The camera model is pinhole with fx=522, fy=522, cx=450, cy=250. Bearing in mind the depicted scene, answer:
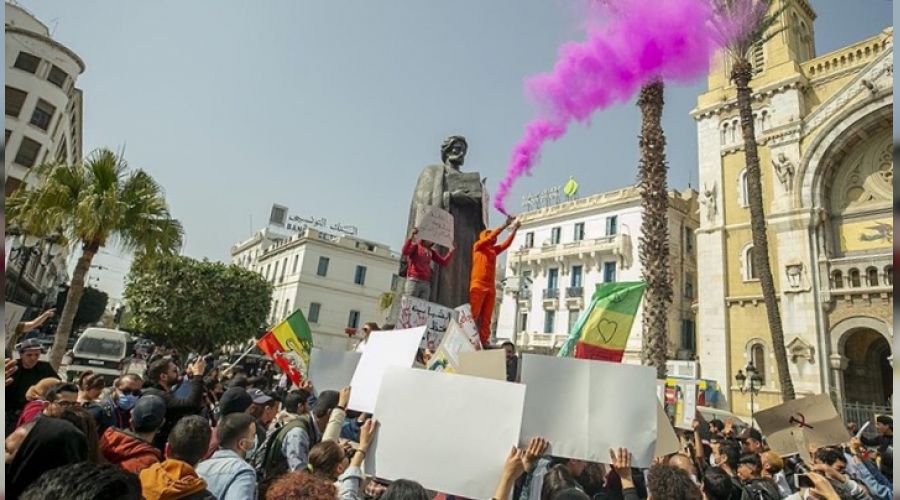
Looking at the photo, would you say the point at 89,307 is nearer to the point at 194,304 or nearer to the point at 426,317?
the point at 194,304

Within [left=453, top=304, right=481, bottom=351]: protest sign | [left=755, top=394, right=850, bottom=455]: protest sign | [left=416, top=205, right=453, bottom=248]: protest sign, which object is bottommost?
[left=755, top=394, right=850, bottom=455]: protest sign

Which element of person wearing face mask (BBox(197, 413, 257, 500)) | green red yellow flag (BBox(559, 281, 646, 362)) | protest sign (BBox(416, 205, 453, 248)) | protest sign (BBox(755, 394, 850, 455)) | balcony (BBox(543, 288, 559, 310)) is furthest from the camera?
balcony (BBox(543, 288, 559, 310))

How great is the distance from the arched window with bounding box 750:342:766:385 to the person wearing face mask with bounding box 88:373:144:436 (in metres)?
26.6

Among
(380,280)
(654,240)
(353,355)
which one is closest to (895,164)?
(353,355)

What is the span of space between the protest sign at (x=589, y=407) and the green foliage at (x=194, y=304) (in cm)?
3192

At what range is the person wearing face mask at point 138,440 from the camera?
3160mm

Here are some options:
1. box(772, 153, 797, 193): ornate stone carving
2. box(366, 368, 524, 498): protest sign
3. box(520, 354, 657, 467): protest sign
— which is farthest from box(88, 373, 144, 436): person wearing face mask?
box(772, 153, 797, 193): ornate stone carving

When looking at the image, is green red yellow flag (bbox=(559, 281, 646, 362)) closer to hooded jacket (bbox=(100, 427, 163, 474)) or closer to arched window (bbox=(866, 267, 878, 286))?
hooded jacket (bbox=(100, 427, 163, 474))

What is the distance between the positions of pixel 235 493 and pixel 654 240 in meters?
14.9

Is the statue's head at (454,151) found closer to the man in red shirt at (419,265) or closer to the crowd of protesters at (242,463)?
the man in red shirt at (419,265)

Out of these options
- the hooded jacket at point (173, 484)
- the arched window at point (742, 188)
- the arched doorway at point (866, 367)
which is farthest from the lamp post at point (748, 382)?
the hooded jacket at point (173, 484)

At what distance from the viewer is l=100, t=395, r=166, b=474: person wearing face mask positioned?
3.16 m

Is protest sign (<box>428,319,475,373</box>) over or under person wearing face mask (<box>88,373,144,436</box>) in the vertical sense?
over

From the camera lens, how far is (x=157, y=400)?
3396 millimetres
